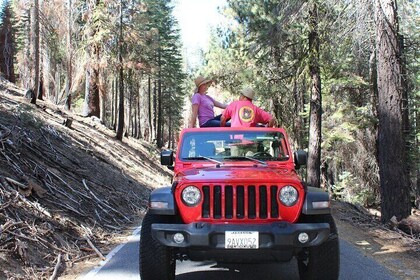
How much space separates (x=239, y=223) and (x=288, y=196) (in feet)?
2.04

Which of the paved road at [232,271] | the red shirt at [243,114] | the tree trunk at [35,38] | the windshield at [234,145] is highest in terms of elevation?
the tree trunk at [35,38]

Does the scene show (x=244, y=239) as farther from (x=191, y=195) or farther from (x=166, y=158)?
(x=166, y=158)

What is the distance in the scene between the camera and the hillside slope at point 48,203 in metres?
6.43

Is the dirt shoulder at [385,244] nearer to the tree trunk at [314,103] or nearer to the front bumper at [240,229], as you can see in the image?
the front bumper at [240,229]

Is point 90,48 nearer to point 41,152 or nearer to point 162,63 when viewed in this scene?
point 41,152

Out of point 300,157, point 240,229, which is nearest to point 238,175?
point 240,229

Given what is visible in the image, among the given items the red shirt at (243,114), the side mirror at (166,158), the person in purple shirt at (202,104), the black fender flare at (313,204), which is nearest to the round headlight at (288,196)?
the black fender flare at (313,204)

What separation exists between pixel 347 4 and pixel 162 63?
33139 mm

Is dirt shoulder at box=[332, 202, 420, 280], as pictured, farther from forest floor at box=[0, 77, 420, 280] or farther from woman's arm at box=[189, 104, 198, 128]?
woman's arm at box=[189, 104, 198, 128]

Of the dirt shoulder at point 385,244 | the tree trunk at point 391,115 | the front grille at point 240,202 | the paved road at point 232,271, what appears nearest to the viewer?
the front grille at point 240,202

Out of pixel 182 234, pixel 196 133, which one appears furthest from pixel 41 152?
pixel 182 234

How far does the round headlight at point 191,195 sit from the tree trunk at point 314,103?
1267cm

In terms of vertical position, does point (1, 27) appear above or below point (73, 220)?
above

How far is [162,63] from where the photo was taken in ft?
145
